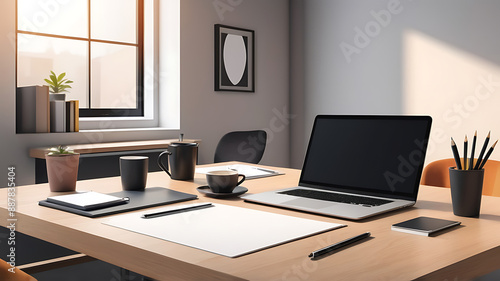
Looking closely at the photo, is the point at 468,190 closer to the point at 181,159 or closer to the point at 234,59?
the point at 181,159

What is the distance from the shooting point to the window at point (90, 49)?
3.24m

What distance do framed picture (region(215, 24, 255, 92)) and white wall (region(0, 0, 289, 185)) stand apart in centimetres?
5

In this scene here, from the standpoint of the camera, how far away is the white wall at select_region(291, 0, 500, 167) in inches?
134

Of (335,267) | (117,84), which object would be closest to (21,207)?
(335,267)

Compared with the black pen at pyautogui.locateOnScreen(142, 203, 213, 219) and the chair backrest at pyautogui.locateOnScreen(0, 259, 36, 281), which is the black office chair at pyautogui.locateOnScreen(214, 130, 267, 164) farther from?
the chair backrest at pyautogui.locateOnScreen(0, 259, 36, 281)

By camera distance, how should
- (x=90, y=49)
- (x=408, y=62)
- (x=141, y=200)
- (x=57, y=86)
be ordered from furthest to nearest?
1. (x=408, y=62)
2. (x=90, y=49)
3. (x=57, y=86)
4. (x=141, y=200)

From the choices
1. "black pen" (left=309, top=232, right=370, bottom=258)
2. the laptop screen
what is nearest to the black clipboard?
the laptop screen

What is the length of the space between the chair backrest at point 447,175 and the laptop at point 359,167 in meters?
0.61

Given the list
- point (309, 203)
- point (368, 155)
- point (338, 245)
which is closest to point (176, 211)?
point (309, 203)

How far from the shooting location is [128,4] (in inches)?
148

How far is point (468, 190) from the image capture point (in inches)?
43.3

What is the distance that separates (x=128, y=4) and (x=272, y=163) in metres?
1.78

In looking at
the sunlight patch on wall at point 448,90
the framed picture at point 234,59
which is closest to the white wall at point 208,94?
Result: the framed picture at point 234,59

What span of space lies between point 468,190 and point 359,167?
0.30 m
